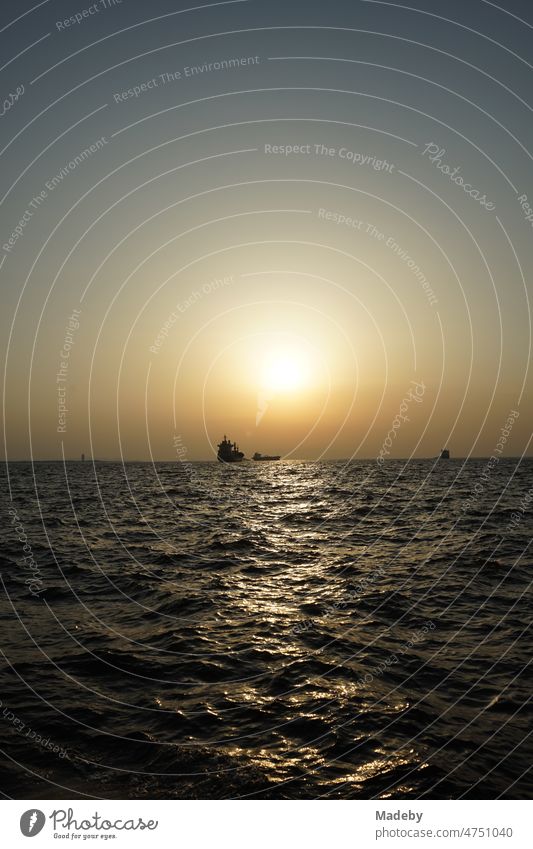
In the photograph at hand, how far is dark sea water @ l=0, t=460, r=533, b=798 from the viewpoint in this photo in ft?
30.7

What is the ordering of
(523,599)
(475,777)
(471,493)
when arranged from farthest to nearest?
(471,493), (523,599), (475,777)

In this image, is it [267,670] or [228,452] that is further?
[228,452]

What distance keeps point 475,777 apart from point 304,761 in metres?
2.93

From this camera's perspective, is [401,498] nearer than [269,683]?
No

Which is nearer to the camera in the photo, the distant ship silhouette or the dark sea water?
the dark sea water

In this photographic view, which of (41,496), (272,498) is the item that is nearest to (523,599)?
(272,498)

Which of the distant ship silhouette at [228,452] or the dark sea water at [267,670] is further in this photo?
the distant ship silhouette at [228,452]

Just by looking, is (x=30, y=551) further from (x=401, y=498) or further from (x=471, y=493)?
(x=471, y=493)

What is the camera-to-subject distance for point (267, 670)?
13.5m

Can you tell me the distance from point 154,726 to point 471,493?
180 feet

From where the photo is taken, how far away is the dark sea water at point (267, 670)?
934 cm

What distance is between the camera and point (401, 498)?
5541 centimetres

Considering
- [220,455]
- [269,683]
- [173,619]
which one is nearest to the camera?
[269,683]

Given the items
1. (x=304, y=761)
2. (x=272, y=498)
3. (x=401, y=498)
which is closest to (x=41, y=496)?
(x=272, y=498)
